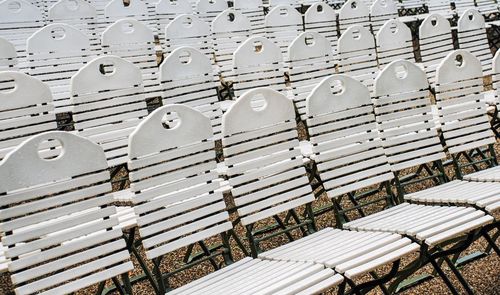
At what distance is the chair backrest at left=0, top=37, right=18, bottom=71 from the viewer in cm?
471

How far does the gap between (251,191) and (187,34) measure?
9.72 feet

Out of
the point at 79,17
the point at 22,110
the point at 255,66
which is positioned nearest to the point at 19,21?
the point at 79,17

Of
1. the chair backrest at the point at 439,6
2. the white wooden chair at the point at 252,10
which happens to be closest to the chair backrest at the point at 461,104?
the white wooden chair at the point at 252,10

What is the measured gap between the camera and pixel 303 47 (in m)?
5.09

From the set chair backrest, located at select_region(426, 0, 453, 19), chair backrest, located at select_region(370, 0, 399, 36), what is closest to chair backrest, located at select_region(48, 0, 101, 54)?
chair backrest, located at select_region(370, 0, 399, 36)

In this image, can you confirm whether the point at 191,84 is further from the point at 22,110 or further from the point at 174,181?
Result: the point at 174,181

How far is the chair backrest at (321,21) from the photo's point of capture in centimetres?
657

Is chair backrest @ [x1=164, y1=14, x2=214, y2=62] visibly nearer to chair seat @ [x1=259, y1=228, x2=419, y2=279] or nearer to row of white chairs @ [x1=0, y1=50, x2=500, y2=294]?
row of white chairs @ [x1=0, y1=50, x2=500, y2=294]

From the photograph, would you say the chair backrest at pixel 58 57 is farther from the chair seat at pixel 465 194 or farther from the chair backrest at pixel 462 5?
the chair backrest at pixel 462 5

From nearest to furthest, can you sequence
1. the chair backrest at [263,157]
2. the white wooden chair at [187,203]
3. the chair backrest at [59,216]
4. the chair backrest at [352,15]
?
1. the chair backrest at [59,216]
2. the white wooden chair at [187,203]
3. the chair backrest at [263,157]
4. the chair backrest at [352,15]

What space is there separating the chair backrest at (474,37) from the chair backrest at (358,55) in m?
1.23

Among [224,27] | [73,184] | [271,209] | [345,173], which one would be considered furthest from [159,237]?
[224,27]

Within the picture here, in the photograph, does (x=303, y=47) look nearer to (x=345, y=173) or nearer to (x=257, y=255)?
(x=345, y=173)

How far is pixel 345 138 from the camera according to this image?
11.4 ft
